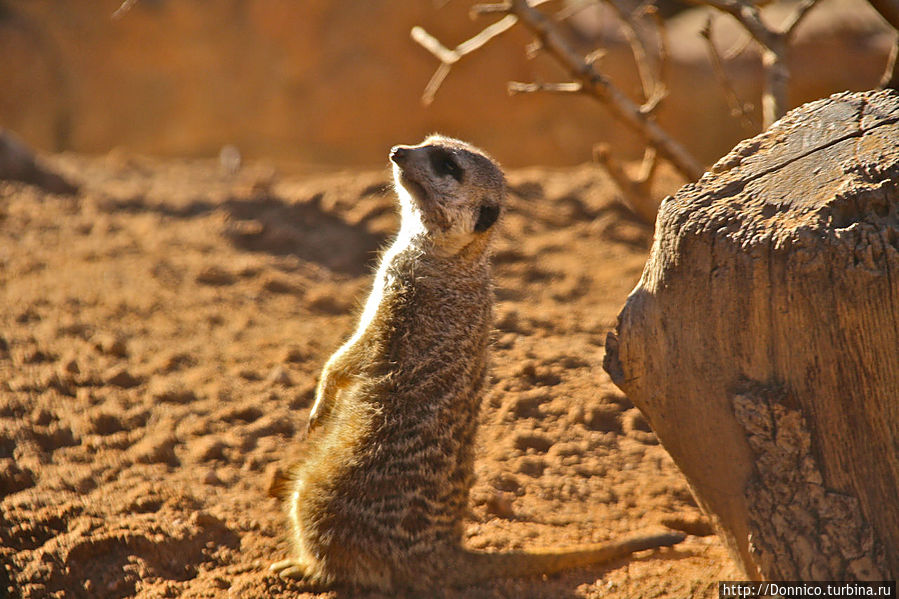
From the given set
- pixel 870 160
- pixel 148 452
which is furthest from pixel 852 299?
pixel 148 452

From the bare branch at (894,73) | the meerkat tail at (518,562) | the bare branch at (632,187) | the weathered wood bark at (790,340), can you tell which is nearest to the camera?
the weathered wood bark at (790,340)

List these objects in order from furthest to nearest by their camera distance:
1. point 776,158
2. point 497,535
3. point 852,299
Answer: point 497,535 → point 776,158 → point 852,299

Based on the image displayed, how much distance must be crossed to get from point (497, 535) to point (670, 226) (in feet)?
3.89

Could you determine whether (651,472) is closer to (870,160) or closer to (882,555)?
(882,555)

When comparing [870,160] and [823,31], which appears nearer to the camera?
[870,160]

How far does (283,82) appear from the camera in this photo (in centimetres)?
1009

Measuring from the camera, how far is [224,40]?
10.2 metres

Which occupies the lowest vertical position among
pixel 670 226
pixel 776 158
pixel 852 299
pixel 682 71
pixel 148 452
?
pixel 148 452

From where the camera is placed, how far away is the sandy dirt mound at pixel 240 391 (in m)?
2.48

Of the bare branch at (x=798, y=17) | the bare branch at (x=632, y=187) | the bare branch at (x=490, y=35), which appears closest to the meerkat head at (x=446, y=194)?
the bare branch at (x=490, y=35)

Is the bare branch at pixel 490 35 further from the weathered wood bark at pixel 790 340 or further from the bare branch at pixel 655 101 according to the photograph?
the weathered wood bark at pixel 790 340

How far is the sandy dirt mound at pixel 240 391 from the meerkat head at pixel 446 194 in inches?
32.9

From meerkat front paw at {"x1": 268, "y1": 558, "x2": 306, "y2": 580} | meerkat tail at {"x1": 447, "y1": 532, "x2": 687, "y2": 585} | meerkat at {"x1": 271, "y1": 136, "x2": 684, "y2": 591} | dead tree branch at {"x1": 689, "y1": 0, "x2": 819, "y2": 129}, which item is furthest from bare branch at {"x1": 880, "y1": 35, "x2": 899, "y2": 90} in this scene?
meerkat front paw at {"x1": 268, "y1": 558, "x2": 306, "y2": 580}

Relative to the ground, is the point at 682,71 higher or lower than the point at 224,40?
lower
